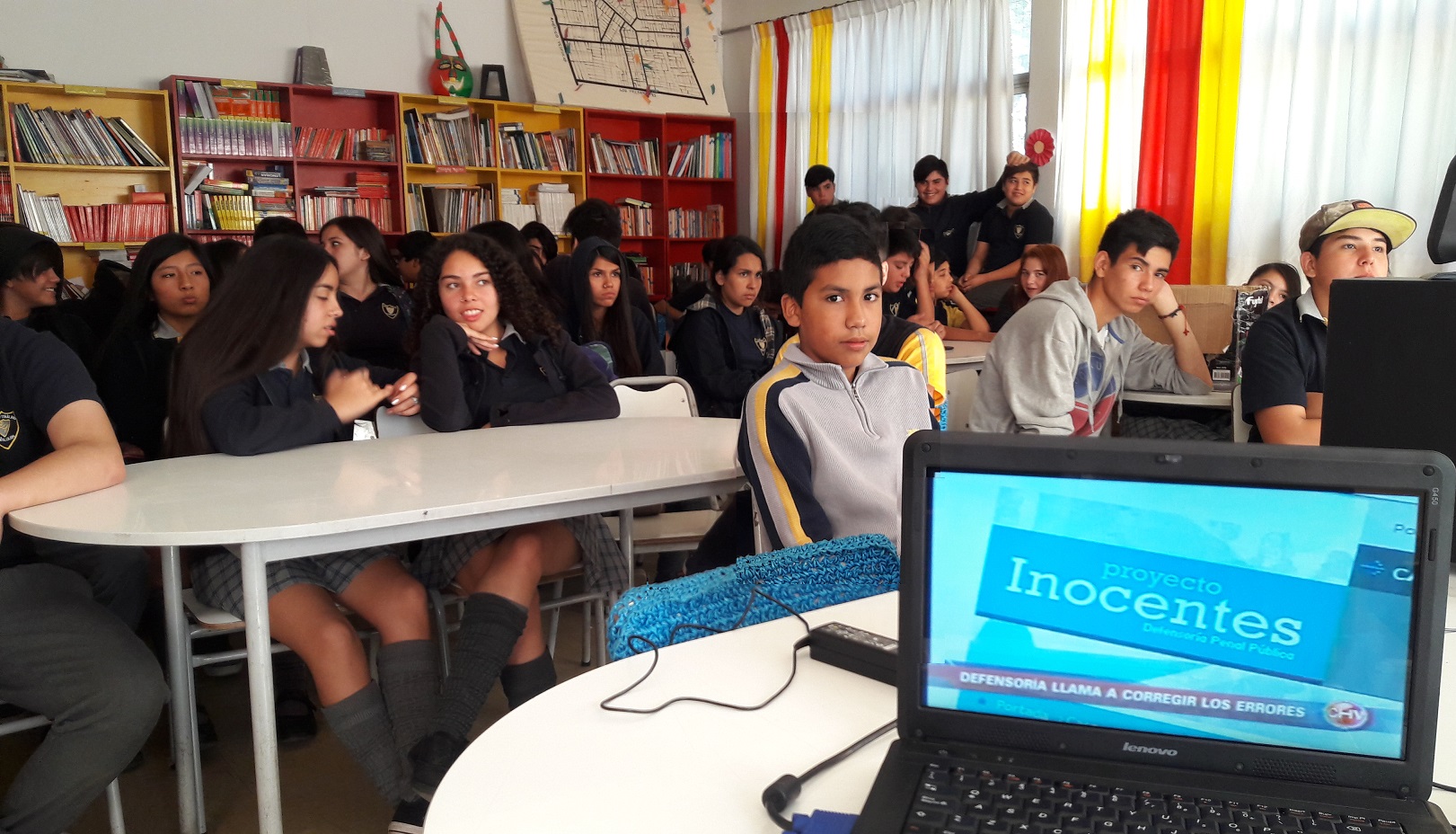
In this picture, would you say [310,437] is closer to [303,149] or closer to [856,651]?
[856,651]

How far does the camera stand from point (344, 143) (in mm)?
6301

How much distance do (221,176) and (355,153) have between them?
77 centimetres

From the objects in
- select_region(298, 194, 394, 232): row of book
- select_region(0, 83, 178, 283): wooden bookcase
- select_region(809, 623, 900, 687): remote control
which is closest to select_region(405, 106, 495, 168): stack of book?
Answer: select_region(298, 194, 394, 232): row of book

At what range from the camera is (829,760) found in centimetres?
81

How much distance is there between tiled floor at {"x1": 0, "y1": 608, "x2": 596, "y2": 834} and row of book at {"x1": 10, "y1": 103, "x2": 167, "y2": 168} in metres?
4.00

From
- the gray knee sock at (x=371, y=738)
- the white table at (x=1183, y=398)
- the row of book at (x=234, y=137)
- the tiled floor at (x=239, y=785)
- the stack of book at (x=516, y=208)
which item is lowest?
the tiled floor at (x=239, y=785)

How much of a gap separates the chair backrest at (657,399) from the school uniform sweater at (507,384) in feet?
0.47

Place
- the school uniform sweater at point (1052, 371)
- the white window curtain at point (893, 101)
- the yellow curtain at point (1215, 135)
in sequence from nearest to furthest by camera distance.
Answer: the school uniform sweater at point (1052, 371) < the yellow curtain at point (1215, 135) < the white window curtain at point (893, 101)

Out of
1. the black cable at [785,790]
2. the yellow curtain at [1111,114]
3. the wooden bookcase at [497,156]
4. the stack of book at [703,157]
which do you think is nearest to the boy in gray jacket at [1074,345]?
the black cable at [785,790]

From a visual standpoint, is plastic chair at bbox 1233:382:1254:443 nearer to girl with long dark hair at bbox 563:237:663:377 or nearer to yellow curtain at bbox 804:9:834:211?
girl with long dark hair at bbox 563:237:663:377

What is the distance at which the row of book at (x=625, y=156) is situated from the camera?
283 inches

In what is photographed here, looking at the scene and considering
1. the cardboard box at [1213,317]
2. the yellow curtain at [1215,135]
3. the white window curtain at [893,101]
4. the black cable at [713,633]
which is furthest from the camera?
the white window curtain at [893,101]

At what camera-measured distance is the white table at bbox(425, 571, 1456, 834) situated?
744 millimetres

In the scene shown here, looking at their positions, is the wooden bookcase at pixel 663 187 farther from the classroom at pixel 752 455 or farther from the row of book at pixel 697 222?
the classroom at pixel 752 455
